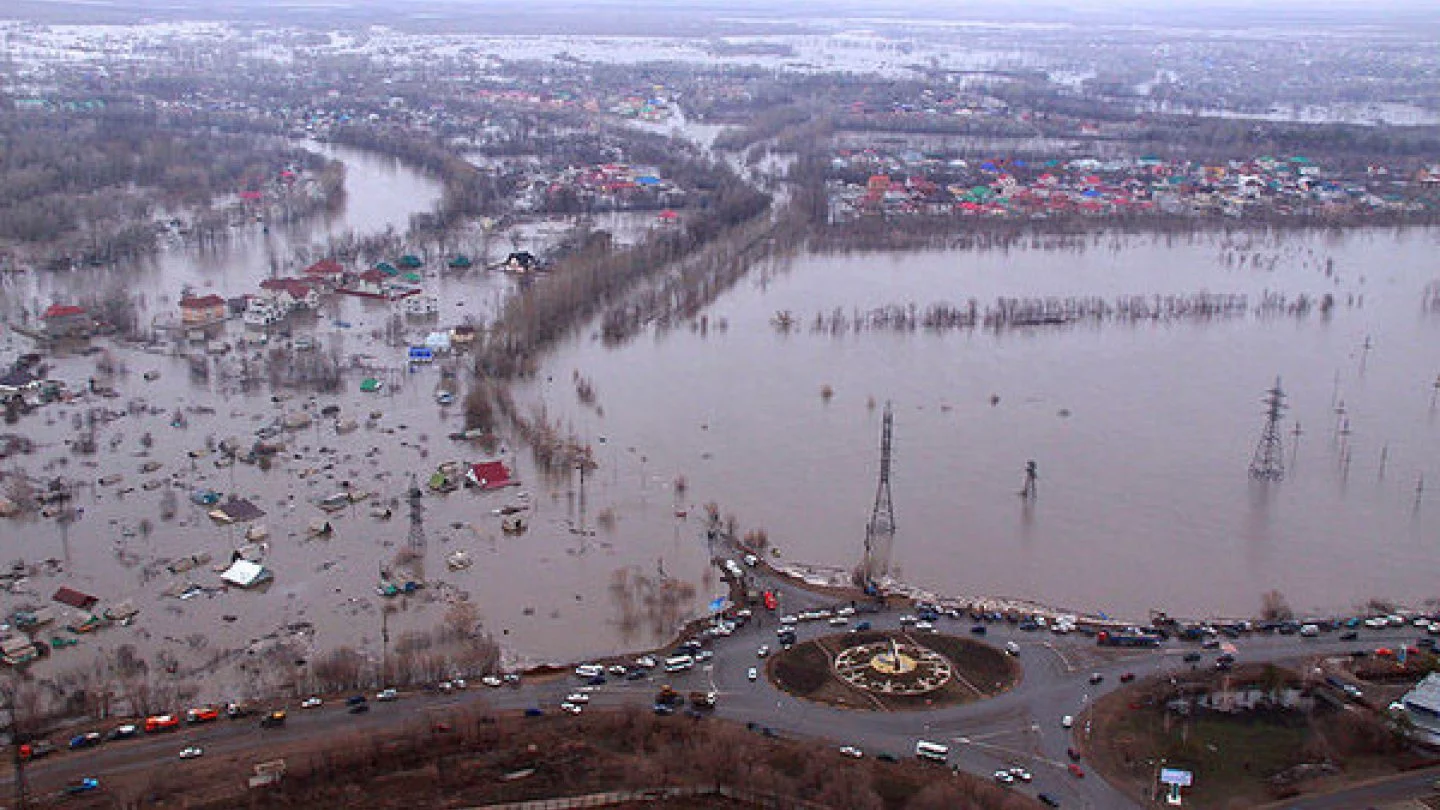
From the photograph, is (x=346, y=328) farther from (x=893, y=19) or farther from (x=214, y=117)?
(x=893, y=19)

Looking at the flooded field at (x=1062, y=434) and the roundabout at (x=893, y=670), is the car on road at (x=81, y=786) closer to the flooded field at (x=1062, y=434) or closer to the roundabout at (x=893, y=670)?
the roundabout at (x=893, y=670)

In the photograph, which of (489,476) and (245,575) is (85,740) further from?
(489,476)

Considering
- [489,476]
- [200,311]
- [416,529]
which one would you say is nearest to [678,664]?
[416,529]

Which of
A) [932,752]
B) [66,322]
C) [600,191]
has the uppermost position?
[600,191]

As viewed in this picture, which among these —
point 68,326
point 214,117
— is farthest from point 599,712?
point 214,117

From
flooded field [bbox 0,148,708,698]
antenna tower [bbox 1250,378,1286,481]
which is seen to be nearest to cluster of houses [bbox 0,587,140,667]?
flooded field [bbox 0,148,708,698]

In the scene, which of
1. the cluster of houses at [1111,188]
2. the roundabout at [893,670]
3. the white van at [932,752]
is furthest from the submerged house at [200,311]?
the white van at [932,752]
